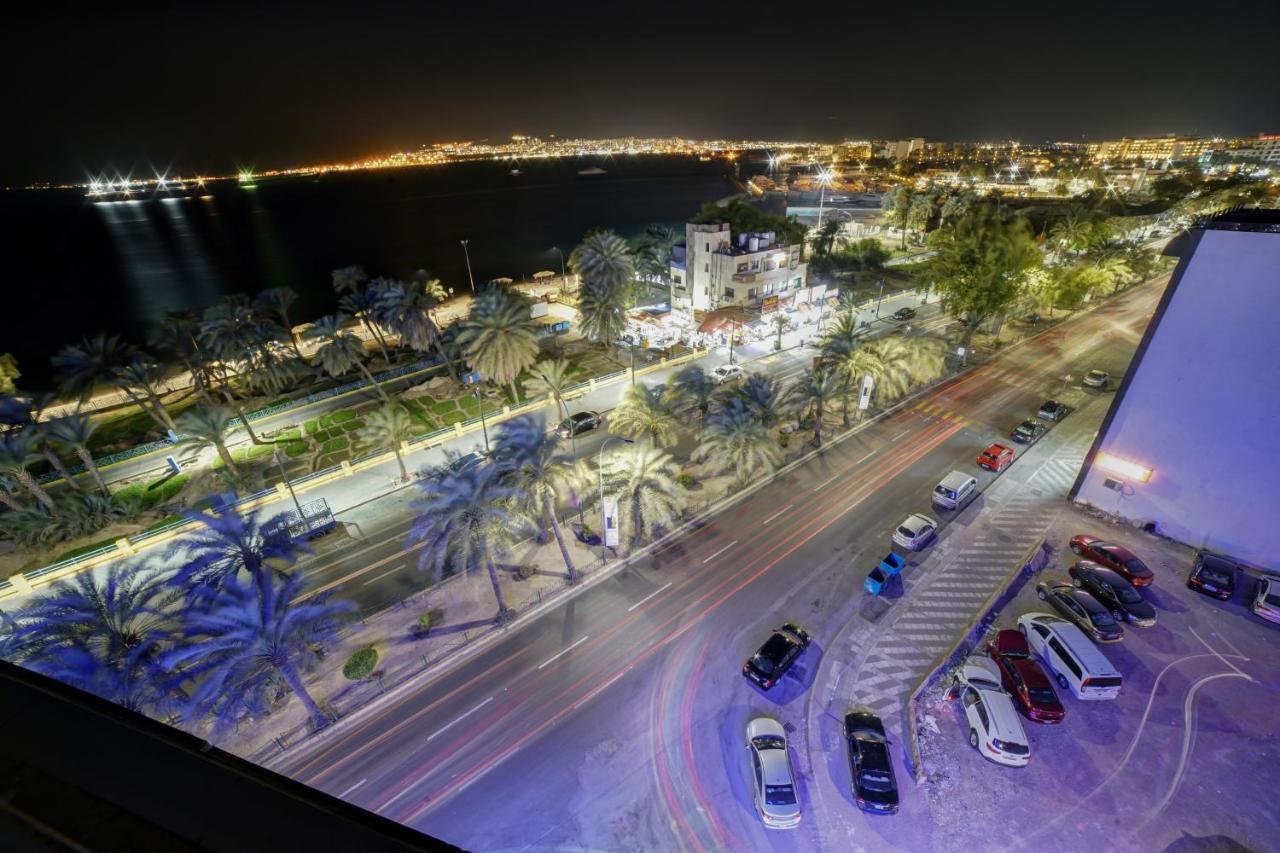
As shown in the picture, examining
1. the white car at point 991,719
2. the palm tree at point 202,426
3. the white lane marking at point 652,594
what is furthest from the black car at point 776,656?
the palm tree at point 202,426

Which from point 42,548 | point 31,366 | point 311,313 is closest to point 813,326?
point 42,548

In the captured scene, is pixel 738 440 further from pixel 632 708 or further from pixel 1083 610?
pixel 1083 610

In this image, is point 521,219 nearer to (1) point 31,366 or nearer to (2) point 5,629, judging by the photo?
(1) point 31,366

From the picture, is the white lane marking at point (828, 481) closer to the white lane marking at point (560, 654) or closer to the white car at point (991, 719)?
the white car at point (991, 719)

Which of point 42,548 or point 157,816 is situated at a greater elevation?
point 157,816

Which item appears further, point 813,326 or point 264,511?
point 813,326

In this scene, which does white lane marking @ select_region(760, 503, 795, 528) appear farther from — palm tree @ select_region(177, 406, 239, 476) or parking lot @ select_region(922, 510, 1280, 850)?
palm tree @ select_region(177, 406, 239, 476)

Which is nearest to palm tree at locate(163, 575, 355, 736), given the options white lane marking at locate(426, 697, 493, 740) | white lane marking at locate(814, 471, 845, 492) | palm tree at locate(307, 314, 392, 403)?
white lane marking at locate(426, 697, 493, 740)
